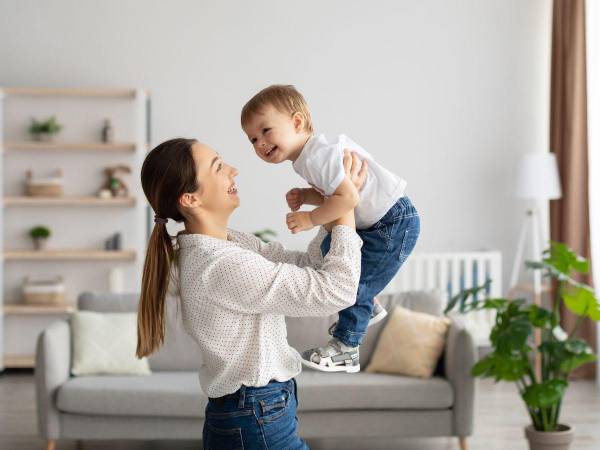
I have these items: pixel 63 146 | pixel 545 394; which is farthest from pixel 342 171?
pixel 63 146

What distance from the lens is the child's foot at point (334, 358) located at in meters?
1.81

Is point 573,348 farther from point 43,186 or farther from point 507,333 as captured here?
point 43,186

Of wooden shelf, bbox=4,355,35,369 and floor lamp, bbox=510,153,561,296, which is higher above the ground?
floor lamp, bbox=510,153,561,296

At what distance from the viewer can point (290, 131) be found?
5.81ft

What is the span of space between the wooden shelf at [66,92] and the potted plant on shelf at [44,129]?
0.18 metres

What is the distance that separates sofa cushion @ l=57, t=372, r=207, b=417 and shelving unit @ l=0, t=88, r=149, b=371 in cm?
218

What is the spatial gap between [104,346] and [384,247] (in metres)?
2.75

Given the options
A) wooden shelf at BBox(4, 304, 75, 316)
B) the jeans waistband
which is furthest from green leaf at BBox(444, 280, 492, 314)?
wooden shelf at BBox(4, 304, 75, 316)

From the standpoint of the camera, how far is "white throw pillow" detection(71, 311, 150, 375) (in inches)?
165

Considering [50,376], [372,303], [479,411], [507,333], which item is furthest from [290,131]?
[479,411]

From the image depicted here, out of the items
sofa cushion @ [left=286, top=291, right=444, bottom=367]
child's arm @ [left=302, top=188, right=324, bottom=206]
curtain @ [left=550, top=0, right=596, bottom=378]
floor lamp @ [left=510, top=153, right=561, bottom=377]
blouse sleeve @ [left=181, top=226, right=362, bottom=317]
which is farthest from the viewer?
curtain @ [left=550, top=0, right=596, bottom=378]

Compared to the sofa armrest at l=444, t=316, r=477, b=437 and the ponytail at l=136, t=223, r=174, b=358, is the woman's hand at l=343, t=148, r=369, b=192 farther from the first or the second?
the sofa armrest at l=444, t=316, r=477, b=437

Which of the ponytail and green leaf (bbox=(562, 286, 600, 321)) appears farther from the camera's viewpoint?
green leaf (bbox=(562, 286, 600, 321))

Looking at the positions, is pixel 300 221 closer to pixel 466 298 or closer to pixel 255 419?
pixel 255 419
